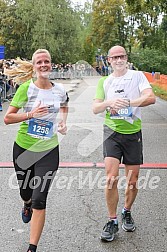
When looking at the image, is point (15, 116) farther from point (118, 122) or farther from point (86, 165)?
point (86, 165)

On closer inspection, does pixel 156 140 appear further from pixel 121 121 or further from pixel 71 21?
pixel 71 21

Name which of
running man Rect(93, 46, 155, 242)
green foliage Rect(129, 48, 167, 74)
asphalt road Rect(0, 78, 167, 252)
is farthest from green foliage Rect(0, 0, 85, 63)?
running man Rect(93, 46, 155, 242)

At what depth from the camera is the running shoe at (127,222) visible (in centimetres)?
415

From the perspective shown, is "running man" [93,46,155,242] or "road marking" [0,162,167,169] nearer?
"running man" [93,46,155,242]

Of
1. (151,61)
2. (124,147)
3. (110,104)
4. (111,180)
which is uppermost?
Result: (110,104)

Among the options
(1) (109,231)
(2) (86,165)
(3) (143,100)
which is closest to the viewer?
(3) (143,100)

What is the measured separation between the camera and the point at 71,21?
1805 inches

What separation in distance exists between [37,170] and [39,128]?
39cm

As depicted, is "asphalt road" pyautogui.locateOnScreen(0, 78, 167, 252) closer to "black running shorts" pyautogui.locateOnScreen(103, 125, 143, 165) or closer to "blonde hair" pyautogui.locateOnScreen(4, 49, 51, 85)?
"black running shorts" pyautogui.locateOnScreen(103, 125, 143, 165)

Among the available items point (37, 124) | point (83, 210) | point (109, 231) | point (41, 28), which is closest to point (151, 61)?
point (41, 28)

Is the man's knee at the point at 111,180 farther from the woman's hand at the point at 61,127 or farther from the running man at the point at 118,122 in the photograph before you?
the woman's hand at the point at 61,127

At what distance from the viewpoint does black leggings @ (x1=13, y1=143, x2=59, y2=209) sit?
3.55 metres

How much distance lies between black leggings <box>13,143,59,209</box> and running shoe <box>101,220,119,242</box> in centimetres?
77

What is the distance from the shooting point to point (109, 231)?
3.95 m
